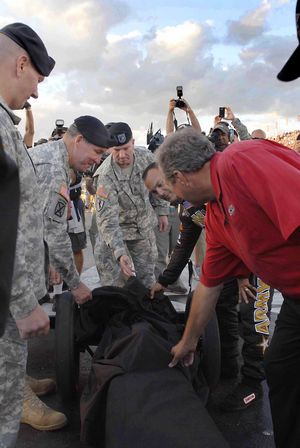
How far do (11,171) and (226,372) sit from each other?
112 inches

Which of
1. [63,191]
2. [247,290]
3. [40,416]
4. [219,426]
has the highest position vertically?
[63,191]

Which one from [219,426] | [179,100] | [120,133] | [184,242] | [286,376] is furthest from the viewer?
[179,100]

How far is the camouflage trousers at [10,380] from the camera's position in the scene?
1.89 meters

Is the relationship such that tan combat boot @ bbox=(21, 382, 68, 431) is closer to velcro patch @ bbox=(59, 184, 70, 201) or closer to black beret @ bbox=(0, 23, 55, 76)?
velcro patch @ bbox=(59, 184, 70, 201)

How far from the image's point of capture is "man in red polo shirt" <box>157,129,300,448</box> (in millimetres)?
1684

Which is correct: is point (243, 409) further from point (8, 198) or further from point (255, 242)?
point (8, 198)

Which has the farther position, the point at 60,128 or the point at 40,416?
the point at 60,128

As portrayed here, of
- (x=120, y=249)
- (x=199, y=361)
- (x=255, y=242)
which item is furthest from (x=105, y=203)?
(x=255, y=242)

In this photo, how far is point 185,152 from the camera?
200 cm

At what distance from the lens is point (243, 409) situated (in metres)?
2.90

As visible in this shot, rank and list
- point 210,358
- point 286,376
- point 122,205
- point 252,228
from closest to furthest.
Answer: point 252,228 < point 286,376 < point 210,358 < point 122,205

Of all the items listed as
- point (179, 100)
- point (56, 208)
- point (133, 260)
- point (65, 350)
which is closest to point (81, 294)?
point (65, 350)

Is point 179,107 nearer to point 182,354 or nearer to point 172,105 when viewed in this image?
point 172,105

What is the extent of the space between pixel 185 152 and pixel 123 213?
230 centimetres
